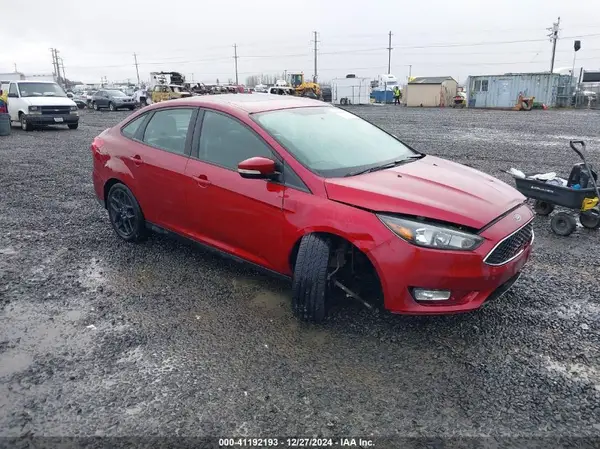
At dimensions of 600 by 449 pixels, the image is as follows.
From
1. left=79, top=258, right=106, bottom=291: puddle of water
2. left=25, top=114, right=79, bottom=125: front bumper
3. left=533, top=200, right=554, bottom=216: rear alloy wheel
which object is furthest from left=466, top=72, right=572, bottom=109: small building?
left=79, top=258, right=106, bottom=291: puddle of water

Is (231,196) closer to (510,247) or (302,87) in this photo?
(510,247)

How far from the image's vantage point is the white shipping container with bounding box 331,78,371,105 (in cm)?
4838

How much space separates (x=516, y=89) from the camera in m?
36.3

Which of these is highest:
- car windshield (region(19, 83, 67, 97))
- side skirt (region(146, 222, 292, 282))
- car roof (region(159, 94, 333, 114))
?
car windshield (region(19, 83, 67, 97))

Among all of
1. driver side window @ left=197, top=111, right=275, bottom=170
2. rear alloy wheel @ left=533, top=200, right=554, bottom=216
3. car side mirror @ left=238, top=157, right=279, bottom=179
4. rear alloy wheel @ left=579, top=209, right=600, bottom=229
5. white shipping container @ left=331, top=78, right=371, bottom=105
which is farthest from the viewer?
white shipping container @ left=331, top=78, right=371, bottom=105

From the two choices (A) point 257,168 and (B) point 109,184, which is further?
(B) point 109,184

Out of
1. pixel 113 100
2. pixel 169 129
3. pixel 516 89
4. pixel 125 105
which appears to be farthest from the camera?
pixel 516 89

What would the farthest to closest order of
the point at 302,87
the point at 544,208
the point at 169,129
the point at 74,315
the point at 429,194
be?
1. the point at 302,87
2. the point at 544,208
3. the point at 169,129
4. the point at 74,315
5. the point at 429,194

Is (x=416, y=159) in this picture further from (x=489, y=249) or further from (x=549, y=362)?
(x=549, y=362)

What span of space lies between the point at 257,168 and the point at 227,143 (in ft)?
2.46

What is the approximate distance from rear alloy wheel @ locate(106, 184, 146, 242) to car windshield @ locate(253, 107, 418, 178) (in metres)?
1.87

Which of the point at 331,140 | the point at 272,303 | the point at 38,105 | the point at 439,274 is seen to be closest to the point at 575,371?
the point at 439,274

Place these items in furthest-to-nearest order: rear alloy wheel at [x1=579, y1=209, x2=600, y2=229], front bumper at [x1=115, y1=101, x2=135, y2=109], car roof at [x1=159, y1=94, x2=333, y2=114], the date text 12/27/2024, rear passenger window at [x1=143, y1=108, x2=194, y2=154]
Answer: front bumper at [x1=115, y1=101, x2=135, y2=109], rear alloy wheel at [x1=579, y1=209, x2=600, y2=229], rear passenger window at [x1=143, y1=108, x2=194, y2=154], car roof at [x1=159, y1=94, x2=333, y2=114], the date text 12/27/2024

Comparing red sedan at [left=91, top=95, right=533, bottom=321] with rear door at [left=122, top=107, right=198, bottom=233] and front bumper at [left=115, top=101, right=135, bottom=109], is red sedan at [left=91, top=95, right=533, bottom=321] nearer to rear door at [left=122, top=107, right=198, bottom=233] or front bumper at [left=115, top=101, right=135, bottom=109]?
rear door at [left=122, top=107, right=198, bottom=233]
